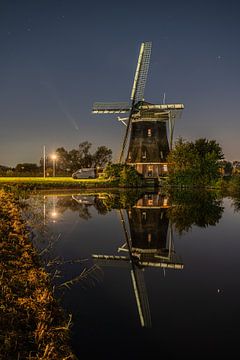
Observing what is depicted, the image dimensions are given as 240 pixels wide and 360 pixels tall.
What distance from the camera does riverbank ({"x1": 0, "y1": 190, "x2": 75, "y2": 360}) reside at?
3.44 m

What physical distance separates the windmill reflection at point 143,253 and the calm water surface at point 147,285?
0.9 inches

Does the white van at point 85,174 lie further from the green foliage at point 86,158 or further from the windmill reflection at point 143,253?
the windmill reflection at point 143,253

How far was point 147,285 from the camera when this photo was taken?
6.24m

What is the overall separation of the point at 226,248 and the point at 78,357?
6822 mm

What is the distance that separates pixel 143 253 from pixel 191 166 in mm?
29567

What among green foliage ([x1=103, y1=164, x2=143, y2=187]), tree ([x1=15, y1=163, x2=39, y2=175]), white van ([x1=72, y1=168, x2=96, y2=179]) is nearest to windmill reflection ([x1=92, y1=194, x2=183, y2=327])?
green foliage ([x1=103, y1=164, x2=143, y2=187])

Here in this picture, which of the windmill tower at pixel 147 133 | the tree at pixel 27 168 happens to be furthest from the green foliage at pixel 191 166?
the tree at pixel 27 168

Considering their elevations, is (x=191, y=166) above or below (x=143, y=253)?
above

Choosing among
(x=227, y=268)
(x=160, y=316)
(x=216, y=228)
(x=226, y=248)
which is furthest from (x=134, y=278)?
(x=216, y=228)

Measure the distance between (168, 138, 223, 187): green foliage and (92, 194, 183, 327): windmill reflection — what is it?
23738mm

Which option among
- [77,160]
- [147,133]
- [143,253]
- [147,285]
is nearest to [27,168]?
[77,160]

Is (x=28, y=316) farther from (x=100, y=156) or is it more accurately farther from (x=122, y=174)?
(x=100, y=156)

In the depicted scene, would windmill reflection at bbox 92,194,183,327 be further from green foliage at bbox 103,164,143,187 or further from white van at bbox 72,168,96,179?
white van at bbox 72,168,96,179

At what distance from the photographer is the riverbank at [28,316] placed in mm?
3441
